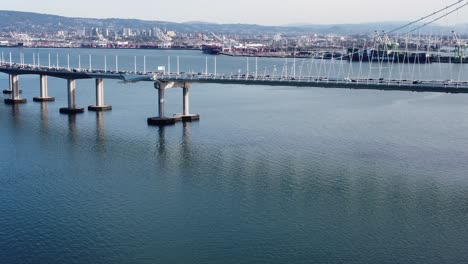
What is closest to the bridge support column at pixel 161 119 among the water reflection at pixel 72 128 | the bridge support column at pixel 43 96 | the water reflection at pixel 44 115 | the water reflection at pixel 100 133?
the water reflection at pixel 100 133

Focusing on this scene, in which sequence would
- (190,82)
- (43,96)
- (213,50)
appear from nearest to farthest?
(190,82) < (43,96) < (213,50)

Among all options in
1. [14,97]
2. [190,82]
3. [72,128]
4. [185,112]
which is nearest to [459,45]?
[190,82]

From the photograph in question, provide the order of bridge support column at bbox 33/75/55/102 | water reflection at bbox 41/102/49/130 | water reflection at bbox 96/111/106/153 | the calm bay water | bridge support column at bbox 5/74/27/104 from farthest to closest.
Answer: bridge support column at bbox 33/75/55/102, bridge support column at bbox 5/74/27/104, water reflection at bbox 41/102/49/130, water reflection at bbox 96/111/106/153, the calm bay water

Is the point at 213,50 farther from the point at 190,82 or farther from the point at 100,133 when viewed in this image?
the point at 100,133

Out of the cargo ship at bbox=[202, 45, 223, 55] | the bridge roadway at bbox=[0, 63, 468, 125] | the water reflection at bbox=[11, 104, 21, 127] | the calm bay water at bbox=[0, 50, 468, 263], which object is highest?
the cargo ship at bbox=[202, 45, 223, 55]

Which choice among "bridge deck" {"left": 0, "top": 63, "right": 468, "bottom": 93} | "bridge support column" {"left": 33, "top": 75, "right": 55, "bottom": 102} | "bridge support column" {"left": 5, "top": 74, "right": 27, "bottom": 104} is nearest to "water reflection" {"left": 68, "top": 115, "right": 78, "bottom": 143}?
"bridge deck" {"left": 0, "top": 63, "right": 468, "bottom": 93}

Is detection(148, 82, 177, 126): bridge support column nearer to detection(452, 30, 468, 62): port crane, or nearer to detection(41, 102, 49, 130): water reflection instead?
A: detection(41, 102, 49, 130): water reflection

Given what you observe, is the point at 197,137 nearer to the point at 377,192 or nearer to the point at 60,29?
the point at 377,192

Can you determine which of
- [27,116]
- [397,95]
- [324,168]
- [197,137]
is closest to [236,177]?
[324,168]
